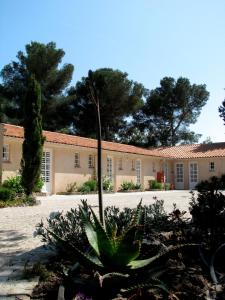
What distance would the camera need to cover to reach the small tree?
16578 mm

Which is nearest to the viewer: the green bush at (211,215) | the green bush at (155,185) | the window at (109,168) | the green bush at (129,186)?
the green bush at (211,215)

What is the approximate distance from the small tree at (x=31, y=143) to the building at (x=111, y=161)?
2.00m

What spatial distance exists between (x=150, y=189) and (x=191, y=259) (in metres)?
25.2

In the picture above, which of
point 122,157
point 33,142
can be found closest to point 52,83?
point 122,157

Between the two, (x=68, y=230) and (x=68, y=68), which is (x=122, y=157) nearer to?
(x=68, y=68)

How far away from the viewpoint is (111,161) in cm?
2622

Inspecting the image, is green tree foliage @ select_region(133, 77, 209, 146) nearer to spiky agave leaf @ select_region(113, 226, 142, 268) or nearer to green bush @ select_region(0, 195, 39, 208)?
green bush @ select_region(0, 195, 39, 208)

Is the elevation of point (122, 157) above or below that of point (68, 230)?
above

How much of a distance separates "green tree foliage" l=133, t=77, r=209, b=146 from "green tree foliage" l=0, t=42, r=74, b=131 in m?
12.1

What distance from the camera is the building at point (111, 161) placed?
1928 cm

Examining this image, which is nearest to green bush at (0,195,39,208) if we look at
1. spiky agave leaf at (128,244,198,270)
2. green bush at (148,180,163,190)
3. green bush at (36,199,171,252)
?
green bush at (36,199,171,252)

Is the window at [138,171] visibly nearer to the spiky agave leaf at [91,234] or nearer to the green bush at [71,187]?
the green bush at [71,187]

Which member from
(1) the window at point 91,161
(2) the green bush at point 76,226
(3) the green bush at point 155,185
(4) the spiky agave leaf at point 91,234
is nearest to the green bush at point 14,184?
(1) the window at point 91,161

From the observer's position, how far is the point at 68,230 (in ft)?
16.3
